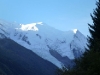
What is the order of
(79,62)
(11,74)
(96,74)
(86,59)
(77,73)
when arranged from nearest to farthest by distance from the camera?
1. (96,74)
2. (77,73)
3. (86,59)
4. (79,62)
5. (11,74)

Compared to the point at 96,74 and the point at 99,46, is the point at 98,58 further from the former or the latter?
the point at 99,46

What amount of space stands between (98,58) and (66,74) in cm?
209

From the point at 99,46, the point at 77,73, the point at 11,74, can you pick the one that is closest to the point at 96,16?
the point at 99,46

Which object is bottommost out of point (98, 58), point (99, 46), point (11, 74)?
point (98, 58)

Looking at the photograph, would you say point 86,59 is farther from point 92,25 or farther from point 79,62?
point 92,25

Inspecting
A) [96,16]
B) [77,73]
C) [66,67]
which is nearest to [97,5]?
[96,16]

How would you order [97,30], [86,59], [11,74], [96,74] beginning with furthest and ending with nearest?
1. [11,74]
2. [97,30]
3. [86,59]
4. [96,74]

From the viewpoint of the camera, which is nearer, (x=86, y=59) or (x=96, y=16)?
(x=86, y=59)

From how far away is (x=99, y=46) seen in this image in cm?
1697

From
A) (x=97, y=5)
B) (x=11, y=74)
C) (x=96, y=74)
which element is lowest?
(x=96, y=74)

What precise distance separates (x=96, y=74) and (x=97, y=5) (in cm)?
871

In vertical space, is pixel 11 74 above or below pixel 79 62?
above

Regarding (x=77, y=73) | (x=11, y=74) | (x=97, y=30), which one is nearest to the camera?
(x=77, y=73)

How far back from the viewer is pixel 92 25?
20750 mm
